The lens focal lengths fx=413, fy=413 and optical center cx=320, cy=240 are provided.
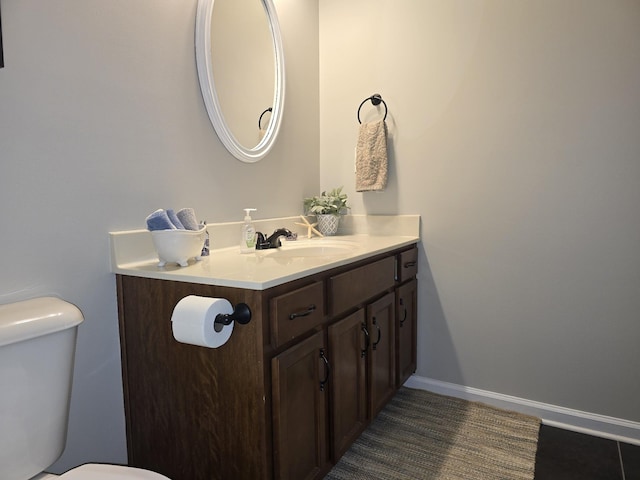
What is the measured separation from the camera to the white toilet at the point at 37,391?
2.93 feet

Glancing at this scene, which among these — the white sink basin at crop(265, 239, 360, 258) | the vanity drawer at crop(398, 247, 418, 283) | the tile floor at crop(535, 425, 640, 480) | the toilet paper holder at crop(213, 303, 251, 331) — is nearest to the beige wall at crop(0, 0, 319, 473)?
the white sink basin at crop(265, 239, 360, 258)

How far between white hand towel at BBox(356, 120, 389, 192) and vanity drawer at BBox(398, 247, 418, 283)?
0.37 m

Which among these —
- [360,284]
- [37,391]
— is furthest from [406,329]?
[37,391]

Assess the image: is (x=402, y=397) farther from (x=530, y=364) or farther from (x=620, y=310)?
(x=620, y=310)

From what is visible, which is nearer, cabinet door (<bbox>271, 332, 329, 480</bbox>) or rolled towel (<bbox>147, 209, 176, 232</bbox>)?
cabinet door (<bbox>271, 332, 329, 480</bbox>)

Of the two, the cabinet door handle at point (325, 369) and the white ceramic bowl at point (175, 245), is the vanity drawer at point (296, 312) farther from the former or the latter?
the white ceramic bowl at point (175, 245)

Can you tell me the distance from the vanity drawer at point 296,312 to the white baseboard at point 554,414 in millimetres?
1169

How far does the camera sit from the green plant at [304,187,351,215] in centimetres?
217

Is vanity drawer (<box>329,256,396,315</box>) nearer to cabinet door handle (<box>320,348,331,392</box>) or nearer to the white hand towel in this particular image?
cabinet door handle (<box>320,348,331,392</box>)

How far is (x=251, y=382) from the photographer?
1074 mm

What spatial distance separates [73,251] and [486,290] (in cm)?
173

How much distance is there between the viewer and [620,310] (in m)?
1.74

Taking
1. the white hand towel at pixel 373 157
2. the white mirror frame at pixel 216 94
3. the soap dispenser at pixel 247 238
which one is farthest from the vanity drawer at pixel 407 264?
the white mirror frame at pixel 216 94

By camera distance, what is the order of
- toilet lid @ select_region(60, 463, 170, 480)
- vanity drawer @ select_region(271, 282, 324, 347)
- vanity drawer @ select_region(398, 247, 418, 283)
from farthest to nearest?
vanity drawer @ select_region(398, 247, 418, 283)
vanity drawer @ select_region(271, 282, 324, 347)
toilet lid @ select_region(60, 463, 170, 480)
